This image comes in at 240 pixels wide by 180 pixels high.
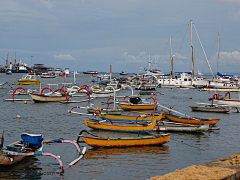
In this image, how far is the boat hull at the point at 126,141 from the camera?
19312 mm

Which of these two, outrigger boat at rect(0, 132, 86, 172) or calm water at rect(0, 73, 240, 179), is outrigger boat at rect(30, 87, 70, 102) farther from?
outrigger boat at rect(0, 132, 86, 172)

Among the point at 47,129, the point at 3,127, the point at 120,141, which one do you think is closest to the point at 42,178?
the point at 120,141

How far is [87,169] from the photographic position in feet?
52.0

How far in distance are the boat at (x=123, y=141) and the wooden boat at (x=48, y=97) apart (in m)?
31.3

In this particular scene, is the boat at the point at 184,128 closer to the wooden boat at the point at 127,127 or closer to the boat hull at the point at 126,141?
the wooden boat at the point at 127,127

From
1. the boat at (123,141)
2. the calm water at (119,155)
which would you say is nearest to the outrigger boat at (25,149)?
the calm water at (119,155)

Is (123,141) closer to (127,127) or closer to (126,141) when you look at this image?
(126,141)

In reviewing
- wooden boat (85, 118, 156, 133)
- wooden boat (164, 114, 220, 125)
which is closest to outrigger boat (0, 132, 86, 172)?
A: wooden boat (85, 118, 156, 133)

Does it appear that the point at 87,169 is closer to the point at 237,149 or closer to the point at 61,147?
the point at 61,147

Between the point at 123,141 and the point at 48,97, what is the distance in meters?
32.8

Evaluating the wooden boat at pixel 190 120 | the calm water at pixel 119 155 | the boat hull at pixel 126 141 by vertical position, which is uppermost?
the wooden boat at pixel 190 120

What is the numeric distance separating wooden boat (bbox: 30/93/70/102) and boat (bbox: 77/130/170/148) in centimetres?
3128

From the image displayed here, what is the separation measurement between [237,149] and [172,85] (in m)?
80.6

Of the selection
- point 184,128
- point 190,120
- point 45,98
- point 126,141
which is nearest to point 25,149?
point 126,141
